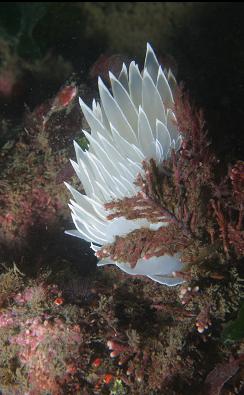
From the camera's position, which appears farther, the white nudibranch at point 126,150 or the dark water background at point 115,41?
the dark water background at point 115,41

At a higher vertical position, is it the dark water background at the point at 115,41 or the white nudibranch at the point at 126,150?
the dark water background at the point at 115,41

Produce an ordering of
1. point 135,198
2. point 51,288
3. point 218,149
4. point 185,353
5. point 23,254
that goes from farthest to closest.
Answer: point 23,254
point 218,149
point 51,288
point 185,353
point 135,198

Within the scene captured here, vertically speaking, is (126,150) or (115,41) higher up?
(115,41)

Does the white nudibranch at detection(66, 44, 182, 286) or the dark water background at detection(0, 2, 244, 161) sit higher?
the dark water background at detection(0, 2, 244, 161)

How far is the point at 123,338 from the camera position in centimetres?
314

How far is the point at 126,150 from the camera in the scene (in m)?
3.02

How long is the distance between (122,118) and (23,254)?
2401 millimetres

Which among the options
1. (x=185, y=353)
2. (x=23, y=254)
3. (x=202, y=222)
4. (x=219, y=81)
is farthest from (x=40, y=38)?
(x=185, y=353)

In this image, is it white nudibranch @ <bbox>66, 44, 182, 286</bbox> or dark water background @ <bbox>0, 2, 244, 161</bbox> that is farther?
dark water background @ <bbox>0, 2, 244, 161</bbox>

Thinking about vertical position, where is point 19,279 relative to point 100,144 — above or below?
below

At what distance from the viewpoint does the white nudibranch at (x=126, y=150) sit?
9.86ft

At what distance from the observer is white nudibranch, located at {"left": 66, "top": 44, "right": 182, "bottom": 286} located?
300 centimetres

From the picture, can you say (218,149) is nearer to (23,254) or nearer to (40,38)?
(23,254)

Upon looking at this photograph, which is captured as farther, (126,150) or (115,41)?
(115,41)
